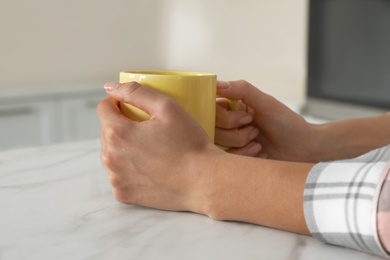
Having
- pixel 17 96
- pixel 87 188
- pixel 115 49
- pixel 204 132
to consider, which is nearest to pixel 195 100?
pixel 204 132

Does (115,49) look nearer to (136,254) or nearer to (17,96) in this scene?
(17,96)

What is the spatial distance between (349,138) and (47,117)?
1.92 m

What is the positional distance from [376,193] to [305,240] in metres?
0.09

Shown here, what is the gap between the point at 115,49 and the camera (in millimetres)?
2908

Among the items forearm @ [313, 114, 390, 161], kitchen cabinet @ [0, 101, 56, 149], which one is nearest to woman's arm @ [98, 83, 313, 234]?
forearm @ [313, 114, 390, 161]

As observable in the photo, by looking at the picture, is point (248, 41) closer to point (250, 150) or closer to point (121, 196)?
point (250, 150)

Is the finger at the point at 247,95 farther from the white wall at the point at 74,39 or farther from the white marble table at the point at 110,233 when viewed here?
the white wall at the point at 74,39

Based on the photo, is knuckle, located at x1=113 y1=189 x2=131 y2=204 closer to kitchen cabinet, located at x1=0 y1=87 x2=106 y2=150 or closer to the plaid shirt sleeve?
the plaid shirt sleeve

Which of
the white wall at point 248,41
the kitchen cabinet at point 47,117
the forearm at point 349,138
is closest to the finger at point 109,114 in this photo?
the forearm at point 349,138

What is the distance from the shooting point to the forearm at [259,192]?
0.57m

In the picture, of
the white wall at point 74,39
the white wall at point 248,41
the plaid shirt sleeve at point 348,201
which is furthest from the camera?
the white wall at point 74,39

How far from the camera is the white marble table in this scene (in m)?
0.51

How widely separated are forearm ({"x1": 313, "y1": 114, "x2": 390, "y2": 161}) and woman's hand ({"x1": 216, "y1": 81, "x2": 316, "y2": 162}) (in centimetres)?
2

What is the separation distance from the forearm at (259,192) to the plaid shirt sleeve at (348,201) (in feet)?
0.05
